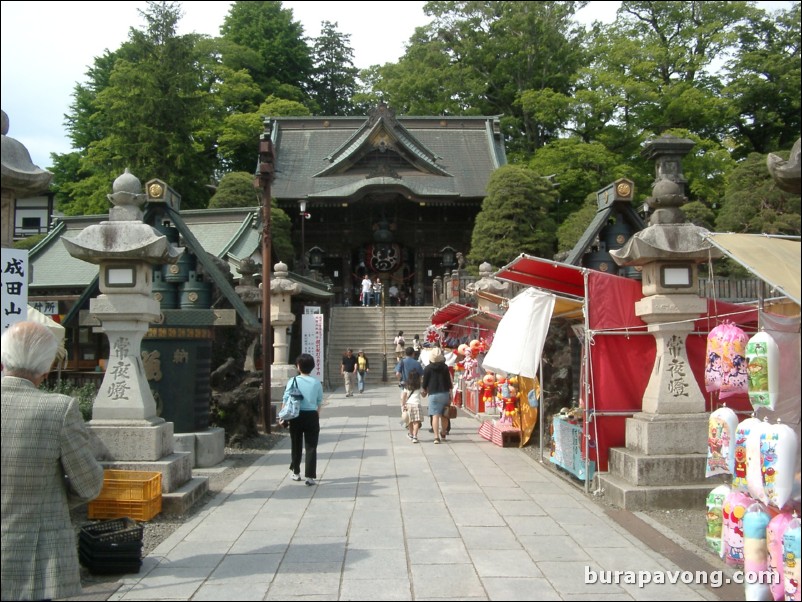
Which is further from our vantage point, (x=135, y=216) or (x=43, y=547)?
(x=135, y=216)

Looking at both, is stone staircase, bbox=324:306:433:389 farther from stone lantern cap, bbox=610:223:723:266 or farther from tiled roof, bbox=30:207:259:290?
→ stone lantern cap, bbox=610:223:723:266

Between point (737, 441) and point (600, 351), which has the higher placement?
point (600, 351)

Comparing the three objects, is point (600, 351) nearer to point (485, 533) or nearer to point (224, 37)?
point (485, 533)

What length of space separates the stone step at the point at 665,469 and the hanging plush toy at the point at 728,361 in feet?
3.73

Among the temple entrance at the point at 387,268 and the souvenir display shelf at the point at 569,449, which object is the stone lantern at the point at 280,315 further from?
the temple entrance at the point at 387,268

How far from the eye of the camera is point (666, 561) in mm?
5457

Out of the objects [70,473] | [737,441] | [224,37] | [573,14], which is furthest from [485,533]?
[224,37]

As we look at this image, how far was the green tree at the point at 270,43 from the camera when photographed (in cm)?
4728

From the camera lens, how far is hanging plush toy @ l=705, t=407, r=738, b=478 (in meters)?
5.79

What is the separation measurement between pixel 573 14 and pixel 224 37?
76.0ft

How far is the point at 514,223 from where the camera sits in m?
25.5

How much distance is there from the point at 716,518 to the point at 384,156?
29.4 metres

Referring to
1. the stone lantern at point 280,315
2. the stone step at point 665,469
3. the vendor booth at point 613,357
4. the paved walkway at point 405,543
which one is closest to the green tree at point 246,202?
the stone lantern at point 280,315

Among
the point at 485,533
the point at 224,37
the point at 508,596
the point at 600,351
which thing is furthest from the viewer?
the point at 224,37
